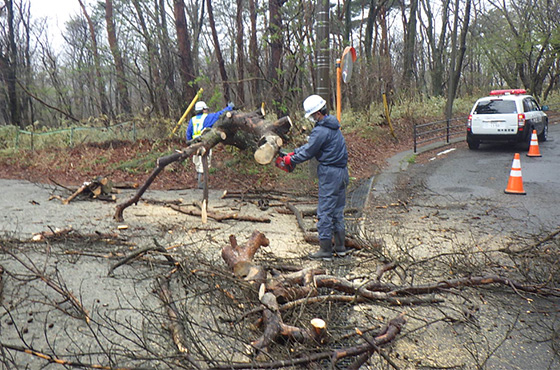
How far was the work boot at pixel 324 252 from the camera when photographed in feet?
17.9

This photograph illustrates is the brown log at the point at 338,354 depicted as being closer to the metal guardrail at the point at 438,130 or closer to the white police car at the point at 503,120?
the metal guardrail at the point at 438,130

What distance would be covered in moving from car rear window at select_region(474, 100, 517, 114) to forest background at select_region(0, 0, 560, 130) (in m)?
4.27

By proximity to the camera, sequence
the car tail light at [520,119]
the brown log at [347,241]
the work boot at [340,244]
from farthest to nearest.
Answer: the car tail light at [520,119], the brown log at [347,241], the work boot at [340,244]

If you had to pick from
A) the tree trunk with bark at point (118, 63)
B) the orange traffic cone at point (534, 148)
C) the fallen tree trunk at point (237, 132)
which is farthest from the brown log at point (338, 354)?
the tree trunk with bark at point (118, 63)

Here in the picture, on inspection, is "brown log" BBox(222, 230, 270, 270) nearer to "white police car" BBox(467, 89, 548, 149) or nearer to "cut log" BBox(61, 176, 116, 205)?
"cut log" BBox(61, 176, 116, 205)

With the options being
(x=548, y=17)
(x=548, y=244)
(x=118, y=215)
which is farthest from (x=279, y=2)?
(x=548, y=17)

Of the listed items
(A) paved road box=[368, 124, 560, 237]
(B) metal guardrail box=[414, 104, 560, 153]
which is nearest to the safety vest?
(A) paved road box=[368, 124, 560, 237]

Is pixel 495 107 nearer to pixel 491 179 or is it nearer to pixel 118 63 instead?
pixel 491 179

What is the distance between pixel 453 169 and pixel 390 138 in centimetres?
479

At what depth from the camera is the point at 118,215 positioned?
286 inches

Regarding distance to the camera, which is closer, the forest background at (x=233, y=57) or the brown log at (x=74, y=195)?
the brown log at (x=74, y=195)

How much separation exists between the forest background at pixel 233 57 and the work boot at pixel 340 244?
211 inches

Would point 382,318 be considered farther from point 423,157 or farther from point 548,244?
point 423,157

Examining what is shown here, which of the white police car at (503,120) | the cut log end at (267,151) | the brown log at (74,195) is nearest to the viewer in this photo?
the cut log end at (267,151)
